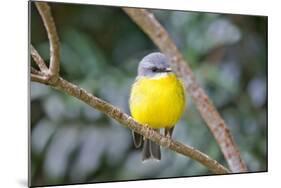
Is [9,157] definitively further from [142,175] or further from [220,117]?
[220,117]

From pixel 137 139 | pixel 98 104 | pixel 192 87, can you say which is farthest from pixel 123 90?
pixel 192 87

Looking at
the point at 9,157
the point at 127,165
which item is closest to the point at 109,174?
the point at 127,165

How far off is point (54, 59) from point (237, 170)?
1.22m

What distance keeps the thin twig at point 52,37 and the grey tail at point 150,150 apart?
603mm

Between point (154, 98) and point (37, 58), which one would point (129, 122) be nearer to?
point (154, 98)

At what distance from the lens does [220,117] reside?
317cm

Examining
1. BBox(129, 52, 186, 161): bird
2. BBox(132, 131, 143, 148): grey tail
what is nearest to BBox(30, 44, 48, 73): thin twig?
BBox(129, 52, 186, 161): bird

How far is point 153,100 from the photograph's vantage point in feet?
9.58

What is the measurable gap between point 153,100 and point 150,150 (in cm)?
28

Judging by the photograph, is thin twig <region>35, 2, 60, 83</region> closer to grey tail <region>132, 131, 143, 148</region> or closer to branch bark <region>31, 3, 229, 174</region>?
branch bark <region>31, 3, 229, 174</region>

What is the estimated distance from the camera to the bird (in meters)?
2.92

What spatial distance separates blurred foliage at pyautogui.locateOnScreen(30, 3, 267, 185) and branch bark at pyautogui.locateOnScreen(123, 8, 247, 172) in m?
0.03

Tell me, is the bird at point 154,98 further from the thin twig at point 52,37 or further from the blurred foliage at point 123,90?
the thin twig at point 52,37
